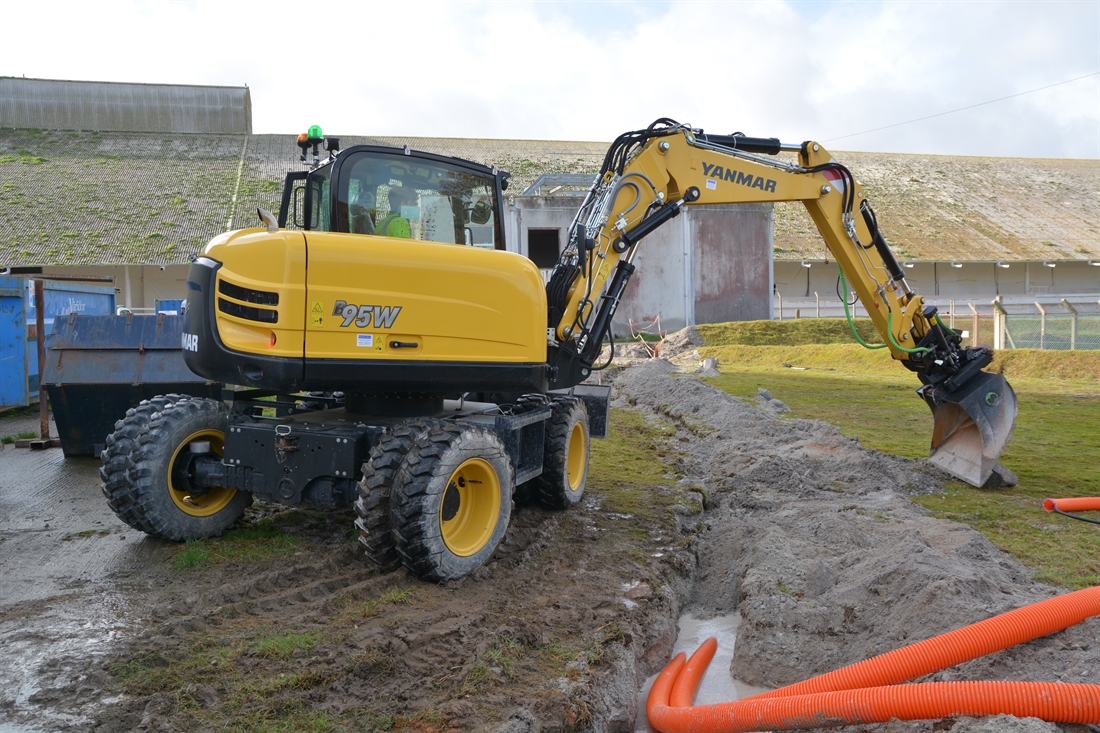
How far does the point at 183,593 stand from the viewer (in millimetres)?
5043

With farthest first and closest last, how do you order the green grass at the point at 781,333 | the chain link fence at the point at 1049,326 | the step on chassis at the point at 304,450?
the green grass at the point at 781,333, the chain link fence at the point at 1049,326, the step on chassis at the point at 304,450

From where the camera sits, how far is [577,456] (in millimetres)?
7664

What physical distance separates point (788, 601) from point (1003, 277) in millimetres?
40558

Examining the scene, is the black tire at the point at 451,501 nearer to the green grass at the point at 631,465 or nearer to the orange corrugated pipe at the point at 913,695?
the orange corrugated pipe at the point at 913,695

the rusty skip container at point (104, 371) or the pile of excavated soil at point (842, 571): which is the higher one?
the rusty skip container at point (104, 371)

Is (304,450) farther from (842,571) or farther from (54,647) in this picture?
(842,571)

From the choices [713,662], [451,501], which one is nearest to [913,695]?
[713,662]

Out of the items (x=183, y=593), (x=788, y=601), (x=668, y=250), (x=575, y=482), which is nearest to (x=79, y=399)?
(x=183, y=593)

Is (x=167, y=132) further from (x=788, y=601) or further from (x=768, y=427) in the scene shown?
(x=788, y=601)

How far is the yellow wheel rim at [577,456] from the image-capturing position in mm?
7609

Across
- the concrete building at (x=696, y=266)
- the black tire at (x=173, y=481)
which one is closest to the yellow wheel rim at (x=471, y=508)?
the black tire at (x=173, y=481)

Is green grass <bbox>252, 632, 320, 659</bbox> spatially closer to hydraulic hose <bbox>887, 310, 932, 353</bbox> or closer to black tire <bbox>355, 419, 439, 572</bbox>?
black tire <bbox>355, 419, 439, 572</bbox>

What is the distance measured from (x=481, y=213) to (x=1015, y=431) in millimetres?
8747

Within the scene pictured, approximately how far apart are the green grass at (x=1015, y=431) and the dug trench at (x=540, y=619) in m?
0.54
